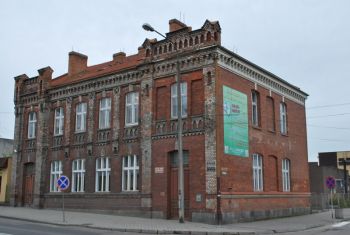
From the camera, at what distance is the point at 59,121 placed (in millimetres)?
32844

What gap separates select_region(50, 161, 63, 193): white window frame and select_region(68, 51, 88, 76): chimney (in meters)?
8.42

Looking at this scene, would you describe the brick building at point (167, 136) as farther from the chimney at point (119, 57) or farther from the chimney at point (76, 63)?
the chimney at point (76, 63)

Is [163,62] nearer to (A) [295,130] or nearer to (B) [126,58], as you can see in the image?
(B) [126,58]

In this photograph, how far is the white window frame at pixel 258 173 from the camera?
2717cm

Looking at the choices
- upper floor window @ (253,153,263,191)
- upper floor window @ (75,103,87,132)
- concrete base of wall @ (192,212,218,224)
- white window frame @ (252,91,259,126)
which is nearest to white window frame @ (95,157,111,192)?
upper floor window @ (75,103,87,132)

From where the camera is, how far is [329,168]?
4894 centimetres

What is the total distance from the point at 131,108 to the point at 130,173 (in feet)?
14.0

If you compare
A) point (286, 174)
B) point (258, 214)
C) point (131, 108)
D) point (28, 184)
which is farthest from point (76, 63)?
point (258, 214)

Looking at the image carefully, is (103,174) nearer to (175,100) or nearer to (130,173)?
(130,173)

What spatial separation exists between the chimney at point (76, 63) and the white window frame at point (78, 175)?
30.3ft

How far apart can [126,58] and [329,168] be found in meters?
27.9

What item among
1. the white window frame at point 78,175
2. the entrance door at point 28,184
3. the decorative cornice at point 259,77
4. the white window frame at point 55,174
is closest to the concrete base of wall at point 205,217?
the decorative cornice at point 259,77

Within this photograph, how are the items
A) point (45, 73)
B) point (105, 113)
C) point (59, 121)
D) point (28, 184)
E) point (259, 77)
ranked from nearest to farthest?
point (259, 77), point (105, 113), point (59, 121), point (45, 73), point (28, 184)

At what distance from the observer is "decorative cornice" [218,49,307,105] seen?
25.0 metres
